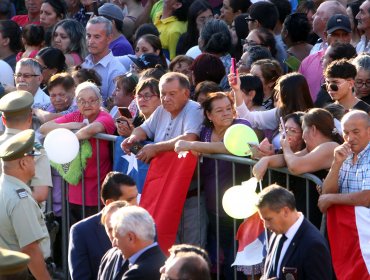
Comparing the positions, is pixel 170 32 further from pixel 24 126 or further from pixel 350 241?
pixel 350 241

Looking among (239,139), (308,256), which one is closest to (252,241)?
(239,139)

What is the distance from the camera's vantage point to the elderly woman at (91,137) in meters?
10.3

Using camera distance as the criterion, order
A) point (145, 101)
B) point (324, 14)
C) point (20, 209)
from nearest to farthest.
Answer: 1. point (20, 209)
2. point (145, 101)
3. point (324, 14)

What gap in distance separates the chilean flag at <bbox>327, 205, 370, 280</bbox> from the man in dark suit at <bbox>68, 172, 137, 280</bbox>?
150 cm

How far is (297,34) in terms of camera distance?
11.8 meters

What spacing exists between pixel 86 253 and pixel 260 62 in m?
2.84

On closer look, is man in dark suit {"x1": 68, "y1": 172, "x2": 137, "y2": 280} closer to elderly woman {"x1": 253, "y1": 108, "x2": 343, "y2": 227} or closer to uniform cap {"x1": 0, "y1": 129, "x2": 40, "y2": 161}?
uniform cap {"x1": 0, "y1": 129, "x2": 40, "y2": 161}

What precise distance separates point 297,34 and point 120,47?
7.62 feet

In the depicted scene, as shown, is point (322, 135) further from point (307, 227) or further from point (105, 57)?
point (105, 57)

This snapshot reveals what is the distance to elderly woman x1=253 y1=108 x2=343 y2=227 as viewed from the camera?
8.29 m

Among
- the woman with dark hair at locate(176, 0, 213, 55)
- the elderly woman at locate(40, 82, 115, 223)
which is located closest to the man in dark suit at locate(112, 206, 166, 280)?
the elderly woman at locate(40, 82, 115, 223)

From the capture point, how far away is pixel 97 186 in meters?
10.3

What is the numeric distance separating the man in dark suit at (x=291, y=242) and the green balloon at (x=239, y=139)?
3.95 feet

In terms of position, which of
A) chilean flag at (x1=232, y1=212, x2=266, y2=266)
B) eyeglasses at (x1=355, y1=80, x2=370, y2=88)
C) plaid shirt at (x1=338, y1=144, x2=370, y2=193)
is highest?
eyeglasses at (x1=355, y1=80, x2=370, y2=88)
